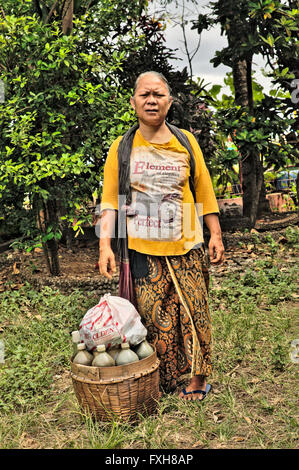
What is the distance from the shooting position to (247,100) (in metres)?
7.91

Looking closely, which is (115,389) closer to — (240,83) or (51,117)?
(51,117)

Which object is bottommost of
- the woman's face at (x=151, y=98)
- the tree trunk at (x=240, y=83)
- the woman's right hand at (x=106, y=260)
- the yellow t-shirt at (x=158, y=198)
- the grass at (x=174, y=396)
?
the grass at (x=174, y=396)

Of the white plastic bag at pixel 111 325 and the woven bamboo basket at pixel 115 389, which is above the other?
the white plastic bag at pixel 111 325

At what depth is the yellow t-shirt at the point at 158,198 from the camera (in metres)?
3.21

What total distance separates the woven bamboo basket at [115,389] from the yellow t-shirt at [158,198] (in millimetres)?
716

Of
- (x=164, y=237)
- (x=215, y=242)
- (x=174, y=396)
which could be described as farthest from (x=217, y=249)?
→ (x=174, y=396)

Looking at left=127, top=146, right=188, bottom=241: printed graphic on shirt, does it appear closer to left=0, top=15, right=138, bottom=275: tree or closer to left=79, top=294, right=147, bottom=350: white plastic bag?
left=79, top=294, right=147, bottom=350: white plastic bag

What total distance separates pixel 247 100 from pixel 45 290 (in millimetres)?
4273

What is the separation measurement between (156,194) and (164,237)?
0.27 m

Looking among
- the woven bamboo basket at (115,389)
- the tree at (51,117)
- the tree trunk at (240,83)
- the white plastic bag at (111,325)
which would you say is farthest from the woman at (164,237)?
the tree trunk at (240,83)

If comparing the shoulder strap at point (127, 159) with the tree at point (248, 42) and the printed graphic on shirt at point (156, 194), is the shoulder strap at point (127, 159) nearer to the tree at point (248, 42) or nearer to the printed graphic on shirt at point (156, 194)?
the printed graphic on shirt at point (156, 194)

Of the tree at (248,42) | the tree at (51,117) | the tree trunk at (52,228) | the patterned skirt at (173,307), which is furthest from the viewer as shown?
the tree at (248,42)

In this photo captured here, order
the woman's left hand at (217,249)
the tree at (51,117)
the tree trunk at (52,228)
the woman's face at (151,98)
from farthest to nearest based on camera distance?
the tree trunk at (52,228) < the tree at (51,117) < the woman's left hand at (217,249) < the woman's face at (151,98)
